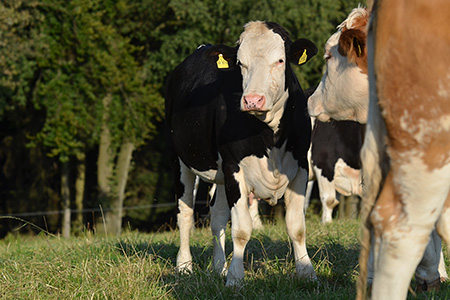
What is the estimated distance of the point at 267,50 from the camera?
5531 mm

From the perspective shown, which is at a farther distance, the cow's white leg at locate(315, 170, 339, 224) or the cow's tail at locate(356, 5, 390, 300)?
the cow's white leg at locate(315, 170, 339, 224)

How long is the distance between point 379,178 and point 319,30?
653 inches

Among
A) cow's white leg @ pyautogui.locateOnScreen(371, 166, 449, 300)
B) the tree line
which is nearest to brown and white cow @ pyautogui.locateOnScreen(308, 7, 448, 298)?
cow's white leg @ pyautogui.locateOnScreen(371, 166, 449, 300)

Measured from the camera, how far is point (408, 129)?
99.2 inches

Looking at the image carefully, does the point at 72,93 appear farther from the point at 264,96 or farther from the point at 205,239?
the point at 264,96

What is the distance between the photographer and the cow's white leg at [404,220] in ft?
8.27

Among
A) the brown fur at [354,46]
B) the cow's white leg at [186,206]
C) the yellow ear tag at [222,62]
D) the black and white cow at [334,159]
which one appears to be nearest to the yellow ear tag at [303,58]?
the brown fur at [354,46]

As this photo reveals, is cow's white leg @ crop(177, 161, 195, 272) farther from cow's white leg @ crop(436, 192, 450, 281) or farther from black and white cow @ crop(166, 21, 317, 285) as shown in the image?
A: cow's white leg @ crop(436, 192, 450, 281)

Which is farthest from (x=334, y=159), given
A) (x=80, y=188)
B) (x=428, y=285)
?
(x=80, y=188)

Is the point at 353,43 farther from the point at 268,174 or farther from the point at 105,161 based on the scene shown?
the point at 105,161

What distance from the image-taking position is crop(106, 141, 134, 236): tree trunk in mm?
20406

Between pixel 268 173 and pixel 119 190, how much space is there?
15851mm

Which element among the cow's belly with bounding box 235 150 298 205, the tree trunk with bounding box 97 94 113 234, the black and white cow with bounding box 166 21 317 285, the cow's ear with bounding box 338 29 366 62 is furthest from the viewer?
the tree trunk with bounding box 97 94 113 234

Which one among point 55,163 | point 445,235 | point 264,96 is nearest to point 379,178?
point 445,235
